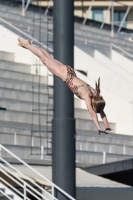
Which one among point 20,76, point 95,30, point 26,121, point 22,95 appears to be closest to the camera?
point 26,121

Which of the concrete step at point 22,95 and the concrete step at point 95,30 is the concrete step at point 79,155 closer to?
the concrete step at point 22,95

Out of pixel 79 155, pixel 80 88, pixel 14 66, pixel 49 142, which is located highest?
pixel 80 88

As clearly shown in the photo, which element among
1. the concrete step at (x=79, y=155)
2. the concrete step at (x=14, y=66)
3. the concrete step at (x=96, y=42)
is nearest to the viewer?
the concrete step at (x=79, y=155)

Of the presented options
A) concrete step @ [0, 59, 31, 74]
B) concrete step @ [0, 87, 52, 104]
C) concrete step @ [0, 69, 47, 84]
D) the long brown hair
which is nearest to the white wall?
concrete step @ [0, 59, 31, 74]

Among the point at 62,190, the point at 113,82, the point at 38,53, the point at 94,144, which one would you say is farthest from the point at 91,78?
the point at 38,53

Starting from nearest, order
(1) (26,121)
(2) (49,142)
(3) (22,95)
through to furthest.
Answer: (2) (49,142) < (1) (26,121) < (3) (22,95)

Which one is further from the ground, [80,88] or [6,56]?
[80,88]

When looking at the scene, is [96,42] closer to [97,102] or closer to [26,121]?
[26,121]

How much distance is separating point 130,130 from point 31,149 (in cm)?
635

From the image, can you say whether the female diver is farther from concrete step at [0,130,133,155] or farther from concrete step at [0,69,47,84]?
concrete step at [0,69,47,84]

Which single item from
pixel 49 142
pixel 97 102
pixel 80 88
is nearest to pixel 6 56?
pixel 49 142

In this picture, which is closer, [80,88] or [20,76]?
[80,88]

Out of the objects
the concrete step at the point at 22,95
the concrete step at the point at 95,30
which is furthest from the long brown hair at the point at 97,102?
the concrete step at the point at 95,30

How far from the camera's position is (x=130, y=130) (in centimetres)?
2336
